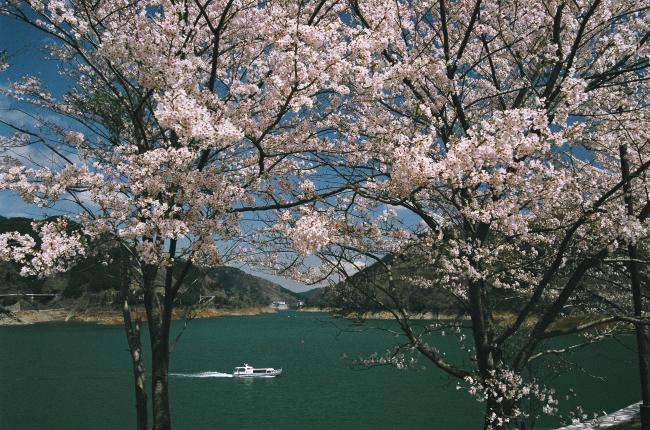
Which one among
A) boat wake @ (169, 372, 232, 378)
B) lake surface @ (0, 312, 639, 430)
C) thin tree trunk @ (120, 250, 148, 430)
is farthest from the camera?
boat wake @ (169, 372, 232, 378)

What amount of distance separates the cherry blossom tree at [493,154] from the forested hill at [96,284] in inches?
81.5

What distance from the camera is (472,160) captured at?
13.1 feet

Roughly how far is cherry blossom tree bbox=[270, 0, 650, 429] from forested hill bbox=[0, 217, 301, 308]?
6.79 feet

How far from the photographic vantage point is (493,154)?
3885mm

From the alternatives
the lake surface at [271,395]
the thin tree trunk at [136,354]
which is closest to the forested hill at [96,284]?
the thin tree trunk at [136,354]

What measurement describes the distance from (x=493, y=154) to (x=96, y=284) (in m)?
93.1

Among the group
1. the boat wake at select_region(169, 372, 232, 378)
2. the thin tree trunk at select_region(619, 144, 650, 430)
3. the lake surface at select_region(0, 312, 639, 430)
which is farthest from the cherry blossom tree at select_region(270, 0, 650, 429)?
the boat wake at select_region(169, 372, 232, 378)

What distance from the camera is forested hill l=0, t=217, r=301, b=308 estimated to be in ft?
22.2

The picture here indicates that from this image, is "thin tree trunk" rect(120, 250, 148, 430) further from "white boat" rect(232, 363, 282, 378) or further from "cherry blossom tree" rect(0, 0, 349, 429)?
"white boat" rect(232, 363, 282, 378)

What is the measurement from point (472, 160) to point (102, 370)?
4673 cm

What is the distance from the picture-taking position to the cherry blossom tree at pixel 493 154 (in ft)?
14.2

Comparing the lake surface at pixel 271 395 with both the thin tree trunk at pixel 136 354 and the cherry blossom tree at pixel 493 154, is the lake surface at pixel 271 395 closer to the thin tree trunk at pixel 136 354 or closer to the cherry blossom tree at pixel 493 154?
the thin tree trunk at pixel 136 354

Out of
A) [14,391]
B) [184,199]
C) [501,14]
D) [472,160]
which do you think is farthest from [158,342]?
[14,391]

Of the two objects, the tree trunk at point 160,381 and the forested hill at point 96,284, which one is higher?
the forested hill at point 96,284
